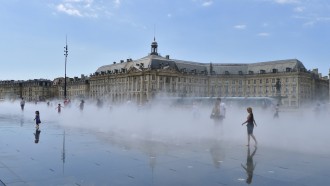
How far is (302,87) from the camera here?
417 ft

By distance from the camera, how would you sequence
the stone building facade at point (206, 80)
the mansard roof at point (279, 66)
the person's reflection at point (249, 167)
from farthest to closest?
the mansard roof at point (279, 66) < the stone building facade at point (206, 80) < the person's reflection at point (249, 167)

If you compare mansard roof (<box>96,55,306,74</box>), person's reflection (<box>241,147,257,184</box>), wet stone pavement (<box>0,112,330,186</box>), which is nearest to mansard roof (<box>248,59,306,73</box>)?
mansard roof (<box>96,55,306,74</box>)

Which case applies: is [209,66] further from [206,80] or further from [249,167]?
[249,167]

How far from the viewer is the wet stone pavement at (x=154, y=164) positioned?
9164 mm

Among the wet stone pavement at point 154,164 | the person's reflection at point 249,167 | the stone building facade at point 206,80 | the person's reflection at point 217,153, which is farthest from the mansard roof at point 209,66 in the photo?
the person's reflection at point 249,167

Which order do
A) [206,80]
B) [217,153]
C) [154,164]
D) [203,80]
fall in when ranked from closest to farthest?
1. [154,164]
2. [217,153]
3. [203,80]
4. [206,80]

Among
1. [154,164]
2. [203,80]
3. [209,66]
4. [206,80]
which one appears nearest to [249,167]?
[154,164]

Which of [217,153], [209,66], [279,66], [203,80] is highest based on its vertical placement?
[209,66]

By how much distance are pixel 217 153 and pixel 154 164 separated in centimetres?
326

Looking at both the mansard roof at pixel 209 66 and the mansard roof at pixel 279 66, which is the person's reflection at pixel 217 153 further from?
the mansard roof at pixel 279 66

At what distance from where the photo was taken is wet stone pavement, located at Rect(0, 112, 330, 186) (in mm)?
9164

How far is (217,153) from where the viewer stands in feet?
44.0

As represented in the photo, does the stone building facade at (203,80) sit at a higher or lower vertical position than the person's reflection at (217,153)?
higher

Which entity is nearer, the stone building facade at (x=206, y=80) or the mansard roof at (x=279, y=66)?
the stone building facade at (x=206, y=80)
